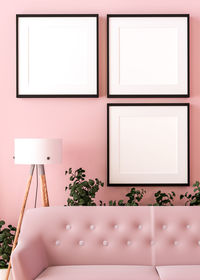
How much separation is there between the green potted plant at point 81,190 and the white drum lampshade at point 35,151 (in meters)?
0.34

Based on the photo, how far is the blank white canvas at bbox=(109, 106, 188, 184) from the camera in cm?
373

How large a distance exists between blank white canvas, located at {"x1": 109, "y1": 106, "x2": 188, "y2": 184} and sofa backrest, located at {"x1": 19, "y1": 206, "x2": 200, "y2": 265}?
0.59 m

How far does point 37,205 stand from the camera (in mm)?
3768

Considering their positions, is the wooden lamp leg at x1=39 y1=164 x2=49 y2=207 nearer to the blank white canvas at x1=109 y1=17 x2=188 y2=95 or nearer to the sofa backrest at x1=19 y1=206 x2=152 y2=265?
the sofa backrest at x1=19 y1=206 x2=152 y2=265

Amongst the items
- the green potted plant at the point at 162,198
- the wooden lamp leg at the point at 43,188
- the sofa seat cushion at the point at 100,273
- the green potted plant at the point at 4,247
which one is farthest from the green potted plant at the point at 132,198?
the green potted plant at the point at 4,247

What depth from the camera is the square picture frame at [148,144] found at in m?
3.73

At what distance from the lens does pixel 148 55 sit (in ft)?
12.4

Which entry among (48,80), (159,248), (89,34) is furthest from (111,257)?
(89,34)

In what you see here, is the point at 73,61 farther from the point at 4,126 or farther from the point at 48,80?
the point at 4,126

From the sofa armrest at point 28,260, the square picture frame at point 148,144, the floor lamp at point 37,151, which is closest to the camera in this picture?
the sofa armrest at point 28,260

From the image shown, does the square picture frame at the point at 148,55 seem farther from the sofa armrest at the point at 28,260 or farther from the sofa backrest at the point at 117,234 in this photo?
the sofa armrest at the point at 28,260

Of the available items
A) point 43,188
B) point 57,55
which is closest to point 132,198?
point 43,188

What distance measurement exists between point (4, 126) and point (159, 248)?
184cm

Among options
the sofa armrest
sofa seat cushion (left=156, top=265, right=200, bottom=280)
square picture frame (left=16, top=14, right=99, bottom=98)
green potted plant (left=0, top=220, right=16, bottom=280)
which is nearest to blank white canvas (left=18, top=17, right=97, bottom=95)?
square picture frame (left=16, top=14, right=99, bottom=98)
